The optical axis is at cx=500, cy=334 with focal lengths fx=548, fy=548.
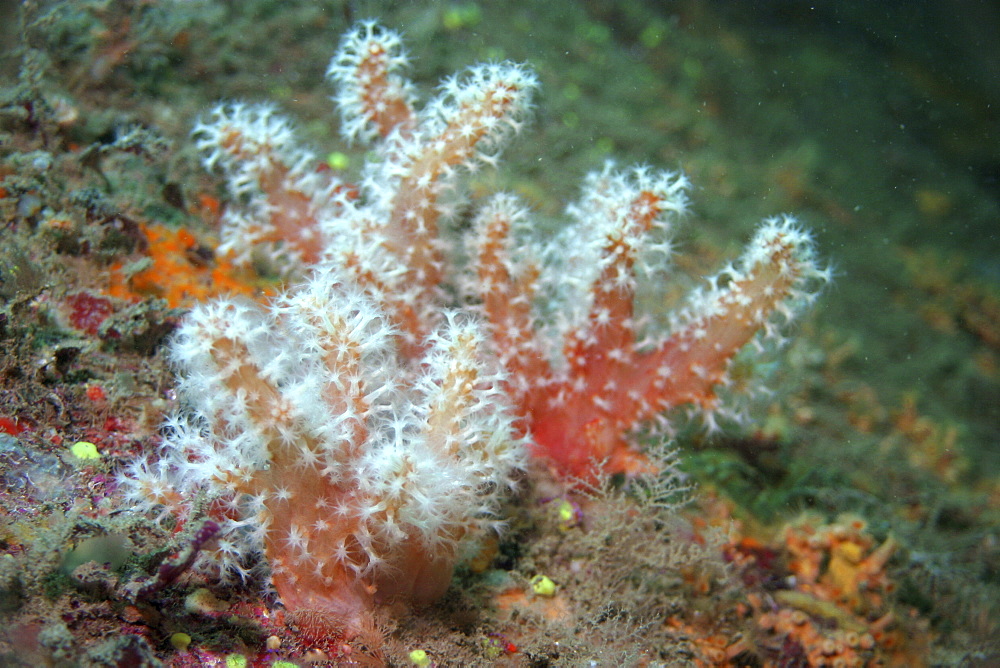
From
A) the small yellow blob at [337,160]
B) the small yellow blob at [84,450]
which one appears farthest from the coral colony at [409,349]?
the small yellow blob at [337,160]

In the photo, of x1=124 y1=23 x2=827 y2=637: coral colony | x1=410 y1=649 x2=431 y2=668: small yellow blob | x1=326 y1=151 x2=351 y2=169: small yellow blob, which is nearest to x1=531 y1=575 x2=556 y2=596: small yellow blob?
x1=124 y1=23 x2=827 y2=637: coral colony

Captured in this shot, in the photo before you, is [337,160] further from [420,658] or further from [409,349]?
[420,658]

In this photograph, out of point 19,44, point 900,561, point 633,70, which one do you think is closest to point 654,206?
point 633,70

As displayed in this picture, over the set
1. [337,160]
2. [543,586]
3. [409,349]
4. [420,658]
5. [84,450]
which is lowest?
[543,586]

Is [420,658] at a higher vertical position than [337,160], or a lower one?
lower

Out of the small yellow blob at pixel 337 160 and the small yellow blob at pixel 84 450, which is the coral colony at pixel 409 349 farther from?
the small yellow blob at pixel 337 160

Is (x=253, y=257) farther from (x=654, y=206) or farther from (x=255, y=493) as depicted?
(x=654, y=206)

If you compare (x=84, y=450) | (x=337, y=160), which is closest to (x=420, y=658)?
(x=84, y=450)
